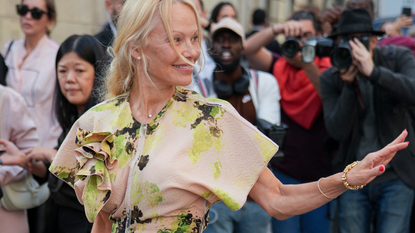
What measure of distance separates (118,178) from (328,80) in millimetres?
2029

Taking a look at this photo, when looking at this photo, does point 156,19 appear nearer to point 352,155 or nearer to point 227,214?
point 227,214

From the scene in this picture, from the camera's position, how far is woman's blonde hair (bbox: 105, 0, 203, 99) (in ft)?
6.35

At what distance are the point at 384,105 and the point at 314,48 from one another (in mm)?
678

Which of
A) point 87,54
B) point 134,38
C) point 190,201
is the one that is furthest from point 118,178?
point 87,54

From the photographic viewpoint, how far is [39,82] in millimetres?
3955

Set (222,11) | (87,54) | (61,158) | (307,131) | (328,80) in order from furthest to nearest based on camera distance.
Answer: (222,11) → (307,131) → (328,80) → (87,54) → (61,158)

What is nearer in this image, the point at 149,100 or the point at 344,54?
the point at 149,100

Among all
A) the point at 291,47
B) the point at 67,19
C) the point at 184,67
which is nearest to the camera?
the point at 184,67

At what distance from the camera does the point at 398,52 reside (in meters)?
3.38

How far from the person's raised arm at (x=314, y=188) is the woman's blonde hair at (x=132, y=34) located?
61 cm

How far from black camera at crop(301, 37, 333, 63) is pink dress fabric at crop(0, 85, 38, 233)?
2.01 meters

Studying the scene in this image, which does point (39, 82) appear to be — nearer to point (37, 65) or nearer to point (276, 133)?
point (37, 65)

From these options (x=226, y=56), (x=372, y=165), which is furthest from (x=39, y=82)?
(x=372, y=165)

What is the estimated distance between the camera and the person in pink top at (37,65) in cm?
387
